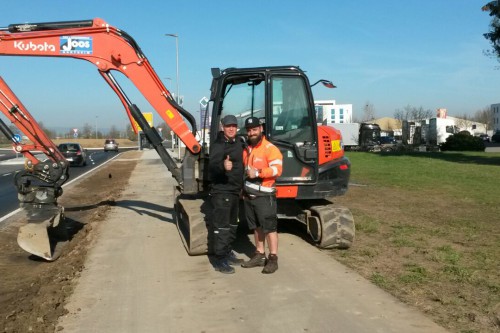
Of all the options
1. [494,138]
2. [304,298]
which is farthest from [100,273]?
[494,138]

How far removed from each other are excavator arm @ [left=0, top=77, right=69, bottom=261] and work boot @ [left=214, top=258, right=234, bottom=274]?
273 cm

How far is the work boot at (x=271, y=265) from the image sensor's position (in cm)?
596

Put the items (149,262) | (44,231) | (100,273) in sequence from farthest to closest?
(44,231)
(149,262)
(100,273)

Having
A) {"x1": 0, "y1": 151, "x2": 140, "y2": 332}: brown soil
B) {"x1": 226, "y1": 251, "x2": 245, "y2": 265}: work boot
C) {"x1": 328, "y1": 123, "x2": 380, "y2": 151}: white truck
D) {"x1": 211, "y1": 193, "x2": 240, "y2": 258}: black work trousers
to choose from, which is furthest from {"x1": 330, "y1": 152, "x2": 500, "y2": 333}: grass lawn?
{"x1": 328, "y1": 123, "x2": 380, "y2": 151}: white truck

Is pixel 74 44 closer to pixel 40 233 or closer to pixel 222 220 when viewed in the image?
pixel 40 233

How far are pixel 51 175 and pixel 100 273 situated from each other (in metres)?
2.80

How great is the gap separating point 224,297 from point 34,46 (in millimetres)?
5106

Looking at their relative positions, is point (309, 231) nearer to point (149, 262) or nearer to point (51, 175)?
point (149, 262)

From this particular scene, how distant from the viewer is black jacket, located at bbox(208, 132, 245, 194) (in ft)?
19.8

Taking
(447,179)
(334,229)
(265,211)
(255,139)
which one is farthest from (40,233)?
(447,179)

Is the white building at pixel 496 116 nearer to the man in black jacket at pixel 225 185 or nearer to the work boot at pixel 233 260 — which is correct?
the work boot at pixel 233 260

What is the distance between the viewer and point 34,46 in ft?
25.3

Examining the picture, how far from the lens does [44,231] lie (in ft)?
23.6

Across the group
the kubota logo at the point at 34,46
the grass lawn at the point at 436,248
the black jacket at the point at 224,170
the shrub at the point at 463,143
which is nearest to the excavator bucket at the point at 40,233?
the kubota logo at the point at 34,46
